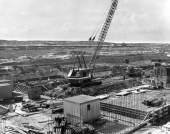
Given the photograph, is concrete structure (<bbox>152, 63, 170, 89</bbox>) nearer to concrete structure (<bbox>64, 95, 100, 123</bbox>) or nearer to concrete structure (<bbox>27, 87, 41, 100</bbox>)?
concrete structure (<bbox>64, 95, 100, 123</bbox>)

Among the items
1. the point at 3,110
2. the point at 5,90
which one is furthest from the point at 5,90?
the point at 3,110

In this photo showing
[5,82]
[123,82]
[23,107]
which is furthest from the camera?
[123,82]

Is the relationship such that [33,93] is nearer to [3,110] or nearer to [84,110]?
[3,110]

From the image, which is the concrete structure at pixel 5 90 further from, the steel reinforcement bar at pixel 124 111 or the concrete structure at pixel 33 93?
the steel reinforcement bar at pixel 124 111

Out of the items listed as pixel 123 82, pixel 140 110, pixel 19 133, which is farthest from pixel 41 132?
pixel 123 82

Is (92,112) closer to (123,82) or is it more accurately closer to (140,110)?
(140,110)
